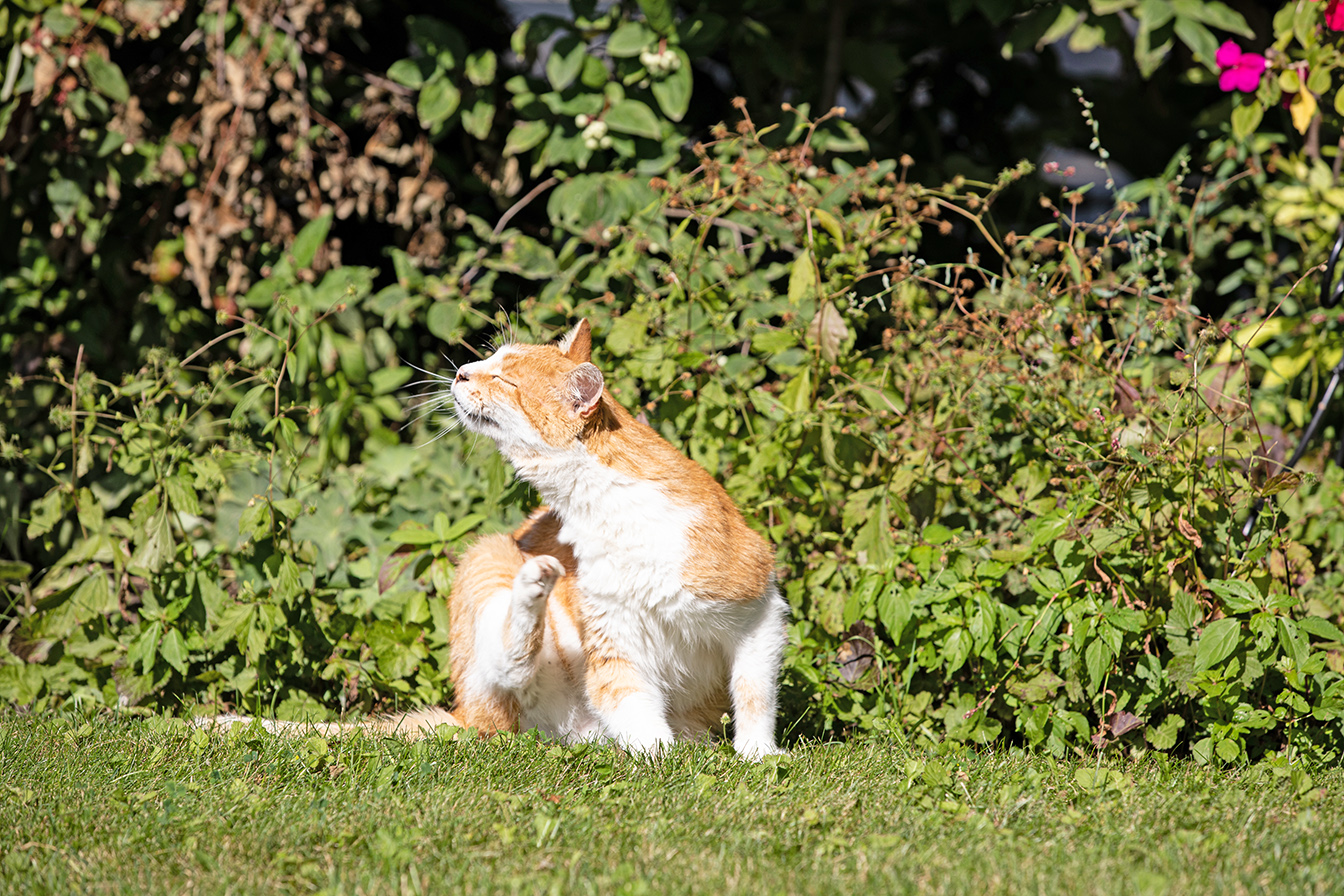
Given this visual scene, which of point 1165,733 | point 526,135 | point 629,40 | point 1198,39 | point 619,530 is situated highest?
point 629,40

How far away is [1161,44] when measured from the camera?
168 inches

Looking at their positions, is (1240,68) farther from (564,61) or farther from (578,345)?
(578,345)

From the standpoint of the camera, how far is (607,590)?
2795 mm

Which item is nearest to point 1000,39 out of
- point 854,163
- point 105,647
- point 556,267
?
point 854,163

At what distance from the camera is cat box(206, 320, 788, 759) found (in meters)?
2.78

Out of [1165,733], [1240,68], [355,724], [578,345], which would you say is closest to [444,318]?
[578,345]

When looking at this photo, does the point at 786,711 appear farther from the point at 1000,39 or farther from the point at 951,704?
the point at 1000,39

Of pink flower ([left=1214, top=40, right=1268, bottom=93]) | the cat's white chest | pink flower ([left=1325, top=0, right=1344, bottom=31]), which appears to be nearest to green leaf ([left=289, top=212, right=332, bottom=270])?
the cat's white chest

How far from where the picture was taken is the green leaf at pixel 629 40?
433 centimetres

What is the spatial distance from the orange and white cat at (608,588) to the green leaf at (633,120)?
1.64 meters

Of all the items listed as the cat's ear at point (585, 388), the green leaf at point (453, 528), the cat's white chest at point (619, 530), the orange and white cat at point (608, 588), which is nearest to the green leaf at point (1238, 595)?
the orange and white cat at point (608, 588)

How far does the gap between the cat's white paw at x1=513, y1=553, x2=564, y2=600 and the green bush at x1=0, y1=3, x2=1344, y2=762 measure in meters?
0.75

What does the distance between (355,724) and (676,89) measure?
2728 millimetres

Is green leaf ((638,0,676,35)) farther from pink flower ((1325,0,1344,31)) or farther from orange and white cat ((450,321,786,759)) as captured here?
pink flower ((1325,0,1344,31))
